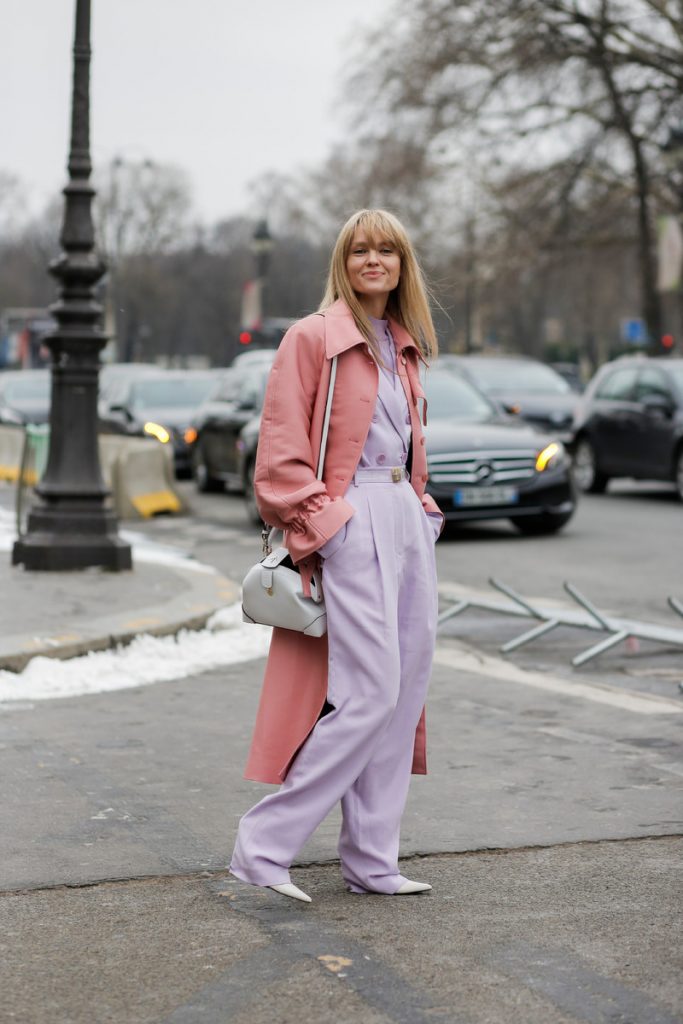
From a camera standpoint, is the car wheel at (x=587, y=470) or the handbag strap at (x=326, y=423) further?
the car wheel at (x=587, y=470)

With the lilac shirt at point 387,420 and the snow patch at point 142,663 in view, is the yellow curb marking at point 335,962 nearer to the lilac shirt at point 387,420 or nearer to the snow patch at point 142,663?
the lilac shirt at point 387,420

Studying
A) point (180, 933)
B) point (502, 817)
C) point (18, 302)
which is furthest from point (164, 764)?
point (18, 302)

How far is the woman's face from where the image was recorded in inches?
176

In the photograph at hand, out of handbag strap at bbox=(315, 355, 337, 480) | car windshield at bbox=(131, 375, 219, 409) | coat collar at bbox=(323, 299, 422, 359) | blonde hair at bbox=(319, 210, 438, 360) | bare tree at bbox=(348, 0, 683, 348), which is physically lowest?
car windshield at bbox=(131, 375, 219, 409)

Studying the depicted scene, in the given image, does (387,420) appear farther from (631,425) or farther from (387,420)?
(631,425)

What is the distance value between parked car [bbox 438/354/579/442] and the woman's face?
18.8 m

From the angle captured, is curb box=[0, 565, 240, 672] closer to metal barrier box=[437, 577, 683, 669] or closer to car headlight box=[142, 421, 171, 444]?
metal barrier box=[437, 577, 683, 669]

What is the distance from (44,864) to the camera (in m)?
4.73

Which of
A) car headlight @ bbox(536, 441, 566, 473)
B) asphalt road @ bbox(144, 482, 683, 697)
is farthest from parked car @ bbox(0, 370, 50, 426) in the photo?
car headlight @ bbox(536, 441, 566, 473)

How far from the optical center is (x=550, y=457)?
48.8 ft

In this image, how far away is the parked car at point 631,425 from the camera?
61.8 ft

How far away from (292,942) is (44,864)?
1.00m

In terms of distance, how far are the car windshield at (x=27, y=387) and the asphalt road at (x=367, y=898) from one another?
2143cm

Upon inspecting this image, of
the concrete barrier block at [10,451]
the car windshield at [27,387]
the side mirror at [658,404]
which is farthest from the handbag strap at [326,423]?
the car windshield at [27,387]
